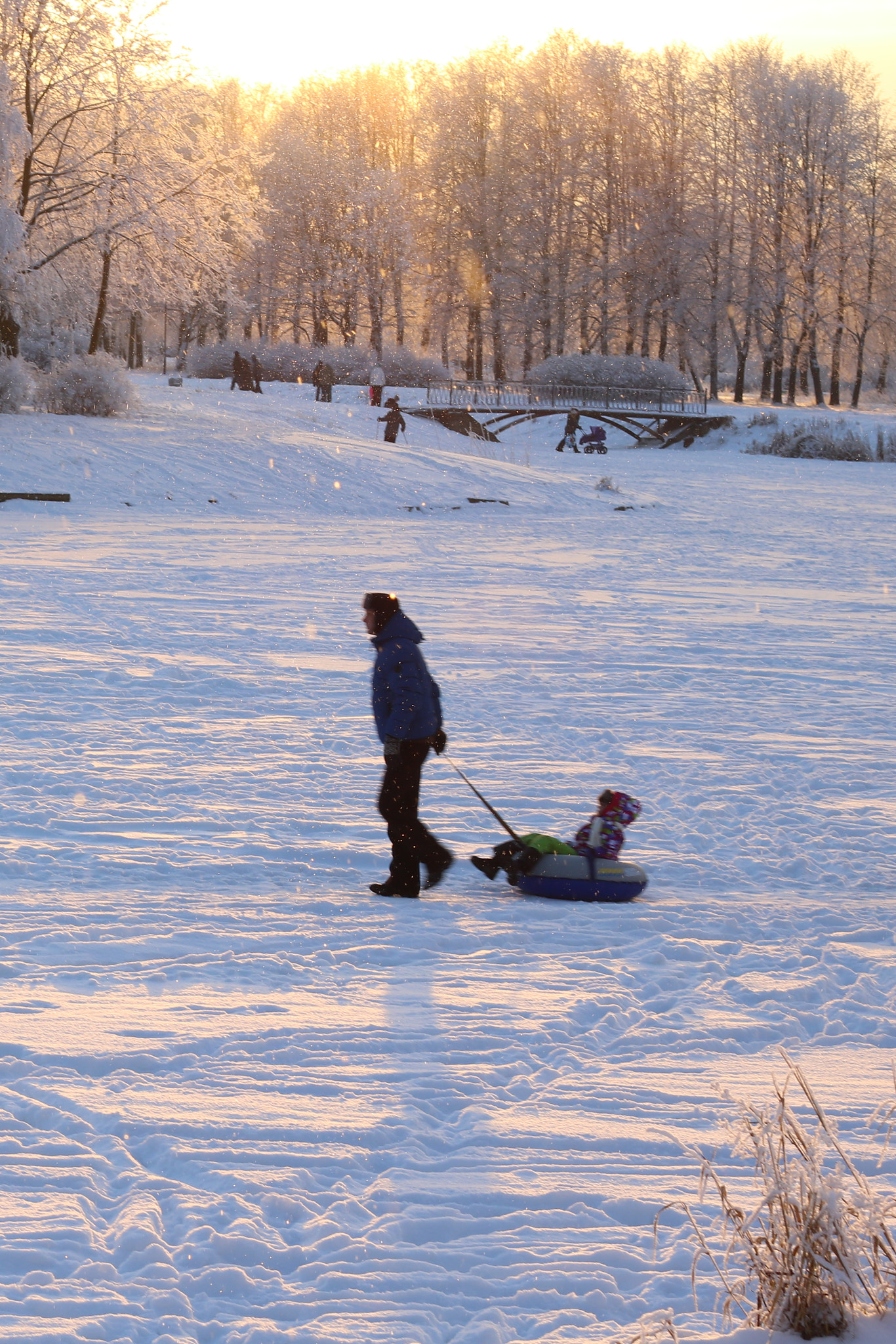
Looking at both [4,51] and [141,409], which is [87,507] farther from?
[4,51]

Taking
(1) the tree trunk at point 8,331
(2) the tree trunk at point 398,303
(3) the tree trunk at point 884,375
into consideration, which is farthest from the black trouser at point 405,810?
(3) the tree trunk at point 884,375

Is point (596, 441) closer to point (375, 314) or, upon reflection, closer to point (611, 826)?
point (375, 314)

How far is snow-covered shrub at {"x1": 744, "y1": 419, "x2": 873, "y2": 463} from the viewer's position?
37.6 metres

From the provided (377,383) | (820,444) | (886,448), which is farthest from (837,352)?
(377,383)

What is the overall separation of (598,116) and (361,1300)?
6023 centimetres

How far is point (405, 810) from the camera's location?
607 centimetres

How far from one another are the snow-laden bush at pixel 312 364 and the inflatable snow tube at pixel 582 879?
4262cm

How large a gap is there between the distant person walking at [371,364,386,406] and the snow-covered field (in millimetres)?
25737

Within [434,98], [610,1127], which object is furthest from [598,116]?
[610,1127]

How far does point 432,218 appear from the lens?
59562 mm

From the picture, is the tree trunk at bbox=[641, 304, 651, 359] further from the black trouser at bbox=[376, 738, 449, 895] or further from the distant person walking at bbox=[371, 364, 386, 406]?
the black trouser at bbox=[376, 738, 449, 895]

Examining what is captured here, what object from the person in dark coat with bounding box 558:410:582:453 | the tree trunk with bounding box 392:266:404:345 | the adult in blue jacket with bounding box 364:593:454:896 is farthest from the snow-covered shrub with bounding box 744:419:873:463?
the adult in blue jacket with bounding box 364:593:454:896

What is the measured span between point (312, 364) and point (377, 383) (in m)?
6.91

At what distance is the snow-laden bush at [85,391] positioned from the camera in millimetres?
25609
